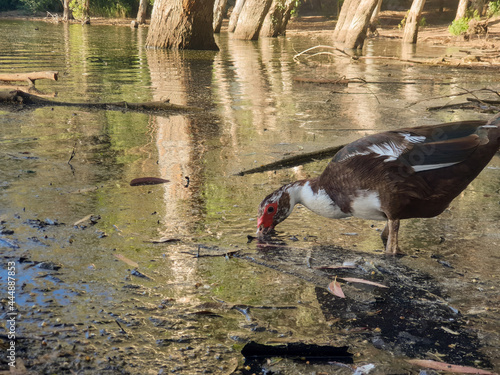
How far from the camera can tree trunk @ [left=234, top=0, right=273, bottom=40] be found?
2553 cm

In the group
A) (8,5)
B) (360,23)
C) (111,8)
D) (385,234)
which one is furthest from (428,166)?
(8,5)

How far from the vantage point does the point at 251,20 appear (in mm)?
25906

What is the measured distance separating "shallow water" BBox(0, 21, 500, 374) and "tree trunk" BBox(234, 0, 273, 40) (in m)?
17.2

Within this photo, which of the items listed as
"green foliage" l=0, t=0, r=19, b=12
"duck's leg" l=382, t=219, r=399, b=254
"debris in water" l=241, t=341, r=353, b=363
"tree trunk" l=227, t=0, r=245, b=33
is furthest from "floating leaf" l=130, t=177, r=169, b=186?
"green foliage" l=0, t=0, r=19, b=12

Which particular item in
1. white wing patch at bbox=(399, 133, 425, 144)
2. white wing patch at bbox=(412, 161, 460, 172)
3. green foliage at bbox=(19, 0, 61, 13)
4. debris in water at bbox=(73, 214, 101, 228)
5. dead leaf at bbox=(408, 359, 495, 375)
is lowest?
dead leaf at bbox=(408, 359, 495, 375)

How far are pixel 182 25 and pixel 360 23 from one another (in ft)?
20.4

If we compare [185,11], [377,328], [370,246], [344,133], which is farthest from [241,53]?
[377,328]

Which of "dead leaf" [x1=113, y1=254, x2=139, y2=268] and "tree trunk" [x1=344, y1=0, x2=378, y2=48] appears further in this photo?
"tree trunk" [x1=344, y1=0, x2=378, y2=48]

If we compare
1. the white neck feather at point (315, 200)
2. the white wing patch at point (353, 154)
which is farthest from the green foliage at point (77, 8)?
the white wing patch at point (353, 154)

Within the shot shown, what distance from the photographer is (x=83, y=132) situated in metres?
7.12

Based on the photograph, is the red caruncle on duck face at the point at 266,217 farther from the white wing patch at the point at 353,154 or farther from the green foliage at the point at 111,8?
the green foliage at the point at 111,8

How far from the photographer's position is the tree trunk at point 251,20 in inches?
1005

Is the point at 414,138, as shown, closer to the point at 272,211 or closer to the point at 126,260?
the point at 272,211

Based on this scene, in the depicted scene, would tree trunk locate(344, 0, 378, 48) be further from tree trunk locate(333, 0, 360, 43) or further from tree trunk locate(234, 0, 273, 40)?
tree trunk locate(234, 0, 273, 40)
